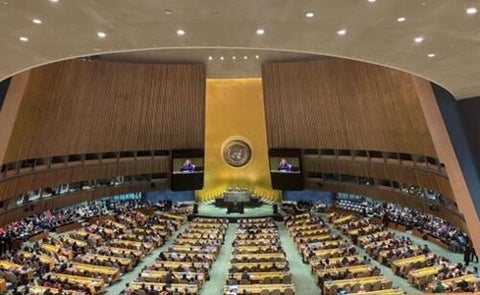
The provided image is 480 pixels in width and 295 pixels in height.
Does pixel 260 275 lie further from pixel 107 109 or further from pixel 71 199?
pixel 71 199

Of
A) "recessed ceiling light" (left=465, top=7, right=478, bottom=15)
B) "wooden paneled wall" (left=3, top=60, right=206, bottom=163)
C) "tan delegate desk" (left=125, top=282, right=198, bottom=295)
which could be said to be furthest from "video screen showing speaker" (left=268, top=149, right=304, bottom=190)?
"recessed ceiling light" (left=465, top=7, right=478, bottom=15)

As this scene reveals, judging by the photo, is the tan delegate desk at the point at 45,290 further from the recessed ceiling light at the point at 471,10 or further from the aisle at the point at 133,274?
the recessed ceiling light at the point at 471,10

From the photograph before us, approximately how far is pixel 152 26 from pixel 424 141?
14.5 meters

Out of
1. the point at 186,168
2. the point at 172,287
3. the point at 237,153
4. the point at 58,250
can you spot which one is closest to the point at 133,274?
the point at 172,287

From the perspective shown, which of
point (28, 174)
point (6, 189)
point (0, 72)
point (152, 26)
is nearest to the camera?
point (152, 26)

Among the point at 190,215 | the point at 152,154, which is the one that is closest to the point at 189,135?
the point at 152,154

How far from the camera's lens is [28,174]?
22.0m

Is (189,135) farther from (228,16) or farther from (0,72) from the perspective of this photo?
(228,16)

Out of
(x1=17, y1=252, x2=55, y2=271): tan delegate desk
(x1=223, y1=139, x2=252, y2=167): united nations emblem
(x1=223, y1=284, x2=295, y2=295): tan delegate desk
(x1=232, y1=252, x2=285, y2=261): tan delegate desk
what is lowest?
(x1=223, y1=284, x2=295, y2=295): tan delegate desk

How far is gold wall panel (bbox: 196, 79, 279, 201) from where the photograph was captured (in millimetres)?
35281

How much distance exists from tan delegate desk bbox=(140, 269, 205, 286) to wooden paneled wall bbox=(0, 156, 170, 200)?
785 centimetres

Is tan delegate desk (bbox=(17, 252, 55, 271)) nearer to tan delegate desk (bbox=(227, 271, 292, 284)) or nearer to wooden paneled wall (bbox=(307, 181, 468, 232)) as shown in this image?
tan delegate desk (bbox=(227, 271, 292, 284))

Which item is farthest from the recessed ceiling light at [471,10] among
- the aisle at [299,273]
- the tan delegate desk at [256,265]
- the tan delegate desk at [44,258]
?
the tan delegate desk at [44,258]

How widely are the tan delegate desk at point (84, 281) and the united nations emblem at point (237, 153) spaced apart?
812 inches
